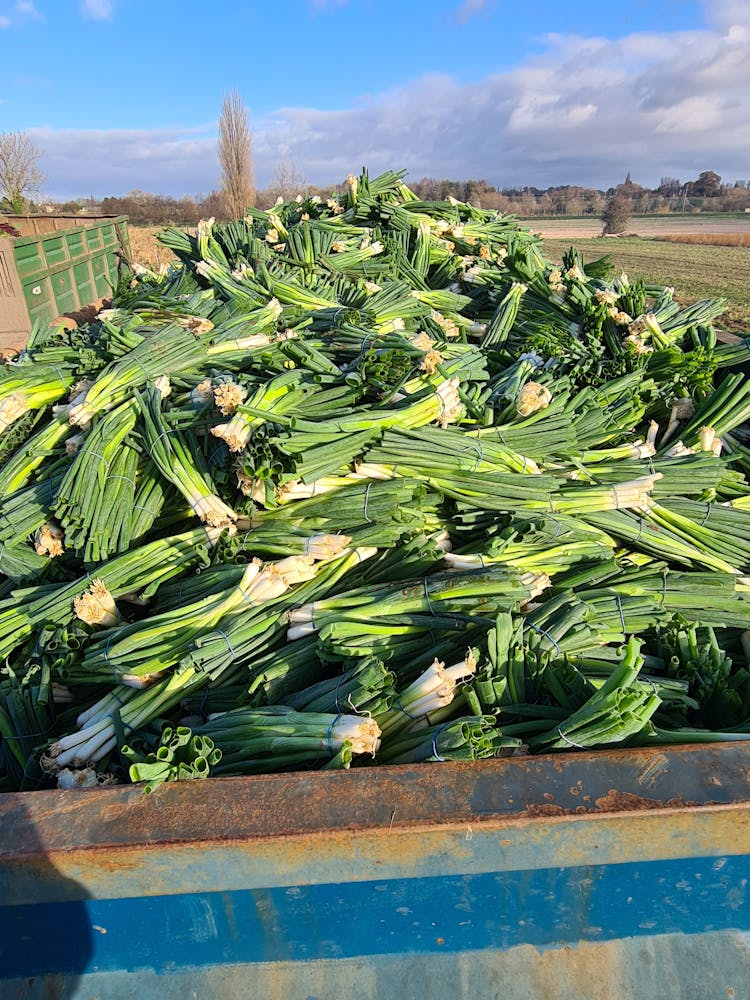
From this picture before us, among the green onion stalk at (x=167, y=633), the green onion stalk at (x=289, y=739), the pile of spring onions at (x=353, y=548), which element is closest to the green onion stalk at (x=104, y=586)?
the pile of spring onions at (x=353, y=548)

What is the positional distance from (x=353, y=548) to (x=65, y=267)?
7.12 metres

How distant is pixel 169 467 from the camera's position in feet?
7.19

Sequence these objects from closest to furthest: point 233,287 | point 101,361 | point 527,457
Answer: point 527,457, point 101,361, point 233,287

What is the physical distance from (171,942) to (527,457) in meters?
1.90

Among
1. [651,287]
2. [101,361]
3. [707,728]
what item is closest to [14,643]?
[101,361]

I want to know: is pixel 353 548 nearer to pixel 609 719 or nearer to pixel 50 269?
pixel 609 719

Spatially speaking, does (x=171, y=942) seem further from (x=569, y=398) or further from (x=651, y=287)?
(x=651, y=287)

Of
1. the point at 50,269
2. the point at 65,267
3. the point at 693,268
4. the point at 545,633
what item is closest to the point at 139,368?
the point at 545,633

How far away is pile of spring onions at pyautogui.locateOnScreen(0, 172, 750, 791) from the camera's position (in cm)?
162

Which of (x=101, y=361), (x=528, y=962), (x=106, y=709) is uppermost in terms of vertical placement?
(x=101, y=361)

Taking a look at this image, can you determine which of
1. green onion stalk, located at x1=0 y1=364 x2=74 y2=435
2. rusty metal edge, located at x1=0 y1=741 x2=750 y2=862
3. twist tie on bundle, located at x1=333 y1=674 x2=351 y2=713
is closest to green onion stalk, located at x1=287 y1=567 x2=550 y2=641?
twist tie on bundle, located at x1=333 y1=674 x2=351 y2=713

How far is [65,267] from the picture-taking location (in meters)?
7.45

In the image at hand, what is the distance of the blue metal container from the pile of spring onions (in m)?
0.14

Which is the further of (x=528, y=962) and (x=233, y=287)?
(x=233, y=287)
